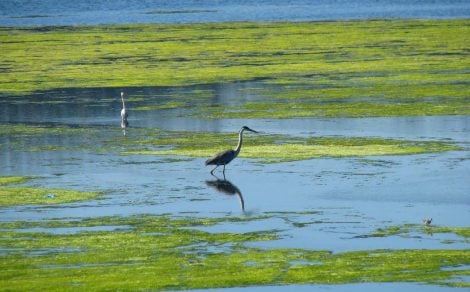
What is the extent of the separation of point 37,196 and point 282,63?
33.4 meters

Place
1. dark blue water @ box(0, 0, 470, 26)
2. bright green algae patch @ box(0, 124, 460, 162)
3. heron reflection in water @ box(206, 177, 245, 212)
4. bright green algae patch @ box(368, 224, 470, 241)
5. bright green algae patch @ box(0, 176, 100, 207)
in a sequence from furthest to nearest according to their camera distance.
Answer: dark blue water @ box(0, 0, 470, 26) < bright green algae patch @ box(0, 124, 460, 162) < heron reflection in water @ box(206, 177, 245, 212) < bright green algae patch @ box(0, 176, 100, 207) < bright green algae patch @ box(368, 224, 470, 241)

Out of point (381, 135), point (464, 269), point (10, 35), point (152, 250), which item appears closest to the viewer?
point (464, 269)

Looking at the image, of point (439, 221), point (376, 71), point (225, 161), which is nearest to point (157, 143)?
point (225, 161)

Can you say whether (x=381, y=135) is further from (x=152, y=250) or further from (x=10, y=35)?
(x=10, y=35)

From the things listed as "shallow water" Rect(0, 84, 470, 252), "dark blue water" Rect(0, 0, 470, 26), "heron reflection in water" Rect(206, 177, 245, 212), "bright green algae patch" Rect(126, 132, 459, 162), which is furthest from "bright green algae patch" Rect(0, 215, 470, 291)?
"dark blue water" Rect(0, 0, 470, 26)

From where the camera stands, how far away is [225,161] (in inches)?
1183

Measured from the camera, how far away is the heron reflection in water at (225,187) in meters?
27.5

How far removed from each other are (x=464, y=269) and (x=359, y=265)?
1.72m

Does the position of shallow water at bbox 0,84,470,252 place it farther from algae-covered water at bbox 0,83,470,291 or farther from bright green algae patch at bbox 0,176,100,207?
bright green algae patch at bbox 0,176,100,207

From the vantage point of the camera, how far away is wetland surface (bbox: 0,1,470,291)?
65.8 feet

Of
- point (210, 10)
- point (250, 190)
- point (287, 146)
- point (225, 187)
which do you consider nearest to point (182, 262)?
point (250, 190)

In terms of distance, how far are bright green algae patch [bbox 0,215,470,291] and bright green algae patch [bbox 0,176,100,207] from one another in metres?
3.31

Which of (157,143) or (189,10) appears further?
(189,10)

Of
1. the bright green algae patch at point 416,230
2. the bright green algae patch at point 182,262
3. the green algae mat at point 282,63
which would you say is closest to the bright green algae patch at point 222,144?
the green algae mat at point 282,63
